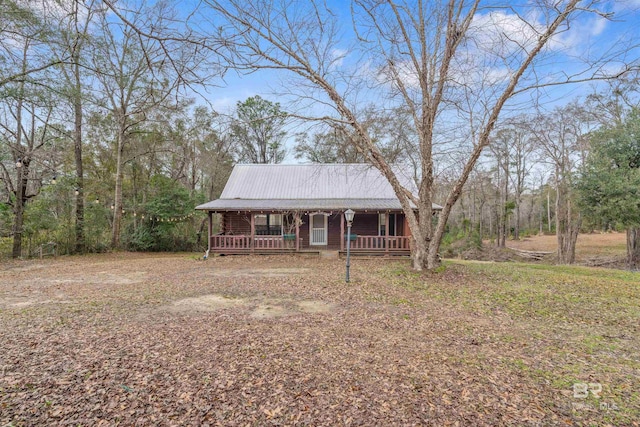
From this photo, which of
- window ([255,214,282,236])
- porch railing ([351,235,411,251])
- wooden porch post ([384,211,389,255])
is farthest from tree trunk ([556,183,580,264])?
window ([255,214,282,236])

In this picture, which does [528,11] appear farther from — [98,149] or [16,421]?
[98,149]

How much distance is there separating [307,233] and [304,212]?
66.4 inches

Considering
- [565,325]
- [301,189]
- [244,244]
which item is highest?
[301,189]

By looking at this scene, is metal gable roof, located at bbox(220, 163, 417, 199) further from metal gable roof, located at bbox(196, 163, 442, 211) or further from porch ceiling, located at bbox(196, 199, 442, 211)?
porch ceiling, located at bbox(196, 199, 442, 211)

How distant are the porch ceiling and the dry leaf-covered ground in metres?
7.08

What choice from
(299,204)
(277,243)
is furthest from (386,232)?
(277,243)

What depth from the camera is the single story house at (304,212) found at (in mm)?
15328

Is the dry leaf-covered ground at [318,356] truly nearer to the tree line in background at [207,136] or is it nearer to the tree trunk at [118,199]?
the tree line in background at [207,136]

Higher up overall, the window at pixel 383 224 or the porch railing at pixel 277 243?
the window at pixel 383 224

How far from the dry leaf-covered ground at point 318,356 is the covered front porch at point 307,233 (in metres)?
7.26

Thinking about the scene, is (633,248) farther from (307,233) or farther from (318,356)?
(318,356)

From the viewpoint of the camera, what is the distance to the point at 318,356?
4.16m

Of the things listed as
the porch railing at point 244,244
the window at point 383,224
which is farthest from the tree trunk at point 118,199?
the window at point 383,224

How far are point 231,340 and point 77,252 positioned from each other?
661 inches
